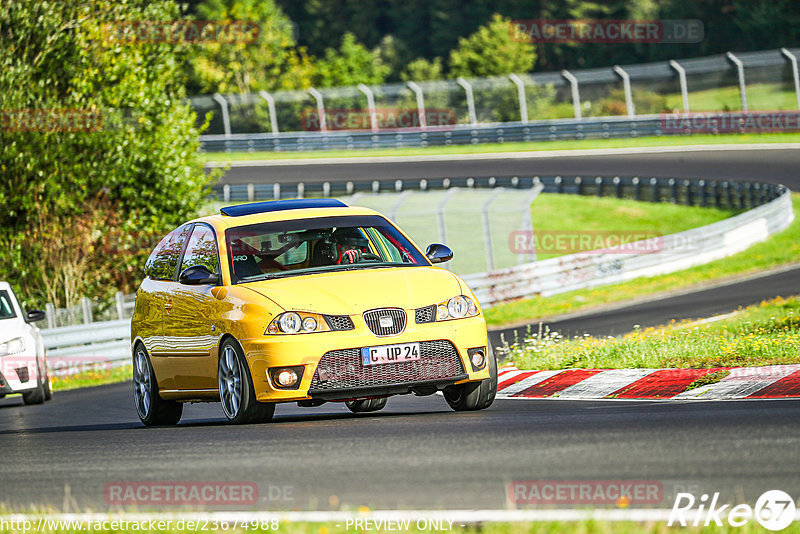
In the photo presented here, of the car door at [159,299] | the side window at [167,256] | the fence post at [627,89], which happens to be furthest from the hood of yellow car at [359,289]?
the fence post at [627,89]

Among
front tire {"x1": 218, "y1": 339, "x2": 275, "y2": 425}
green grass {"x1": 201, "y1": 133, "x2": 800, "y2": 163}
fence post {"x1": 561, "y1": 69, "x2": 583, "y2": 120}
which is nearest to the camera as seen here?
front tire {"x1": 218, "y1": 339, "x2": 275, "y2": 425}

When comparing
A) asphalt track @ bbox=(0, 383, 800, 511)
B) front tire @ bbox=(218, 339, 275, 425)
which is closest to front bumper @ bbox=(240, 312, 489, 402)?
front tire @ bbox=(218, 339, 275, 425)

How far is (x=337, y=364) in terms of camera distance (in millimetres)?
8711

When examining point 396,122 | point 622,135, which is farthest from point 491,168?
point 396,122

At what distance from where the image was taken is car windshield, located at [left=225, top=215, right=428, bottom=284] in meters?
9.76

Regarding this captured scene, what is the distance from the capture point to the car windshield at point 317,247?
9.76m

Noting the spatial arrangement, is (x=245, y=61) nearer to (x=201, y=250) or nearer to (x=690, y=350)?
(x=690, y=350)

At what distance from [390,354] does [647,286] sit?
56.3 feet

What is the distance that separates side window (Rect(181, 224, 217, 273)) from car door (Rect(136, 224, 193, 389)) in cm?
16

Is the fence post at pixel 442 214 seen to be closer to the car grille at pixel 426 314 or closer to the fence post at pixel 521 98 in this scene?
the car grille at pixel 426 314

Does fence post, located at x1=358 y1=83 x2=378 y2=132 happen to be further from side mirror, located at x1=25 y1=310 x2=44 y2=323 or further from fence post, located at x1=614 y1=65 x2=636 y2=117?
side mirror, located at x1=25 y1=310 x2=44 y2=323

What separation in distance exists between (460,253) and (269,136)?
26205mm

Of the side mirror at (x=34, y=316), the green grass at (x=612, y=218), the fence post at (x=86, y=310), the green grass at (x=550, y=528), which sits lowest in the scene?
the green grass at (x=612, y=218)

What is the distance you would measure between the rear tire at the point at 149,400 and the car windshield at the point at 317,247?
1.51m
